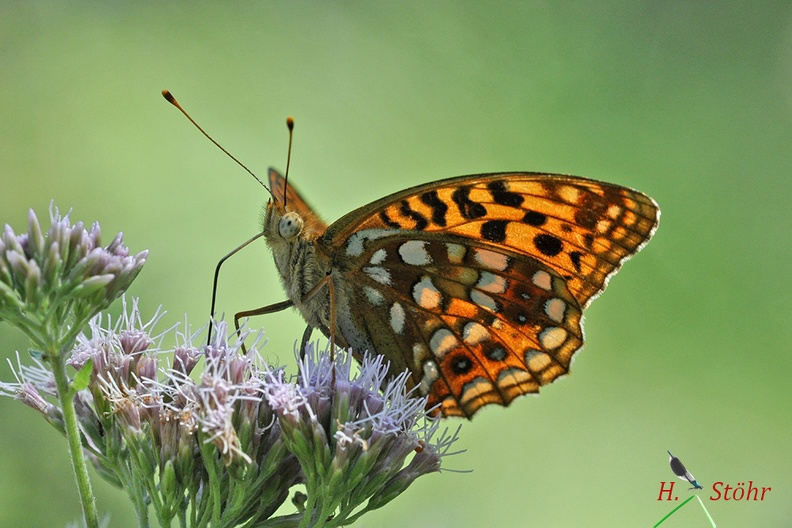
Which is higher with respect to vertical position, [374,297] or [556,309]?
[374,297]

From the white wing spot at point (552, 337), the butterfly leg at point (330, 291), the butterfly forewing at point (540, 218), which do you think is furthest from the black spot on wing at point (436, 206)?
the white wing spot at point (552, 337)

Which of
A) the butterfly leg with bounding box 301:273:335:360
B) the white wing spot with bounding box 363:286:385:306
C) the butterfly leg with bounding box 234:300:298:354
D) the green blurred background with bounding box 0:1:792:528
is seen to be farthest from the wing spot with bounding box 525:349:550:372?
the green blurred background with bounding box 0:1:792:528

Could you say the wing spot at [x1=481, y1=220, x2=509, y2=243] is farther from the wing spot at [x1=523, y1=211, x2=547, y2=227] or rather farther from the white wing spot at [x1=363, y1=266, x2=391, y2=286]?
the white wing spot at [x1=363, y1=266, x2=391, y2=286]

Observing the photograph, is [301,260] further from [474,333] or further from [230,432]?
[230,432]

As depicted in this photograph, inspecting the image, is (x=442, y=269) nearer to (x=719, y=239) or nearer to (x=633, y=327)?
(x=633, y=327)

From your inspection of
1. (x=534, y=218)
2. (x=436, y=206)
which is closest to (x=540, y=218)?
(x=534, y=218)

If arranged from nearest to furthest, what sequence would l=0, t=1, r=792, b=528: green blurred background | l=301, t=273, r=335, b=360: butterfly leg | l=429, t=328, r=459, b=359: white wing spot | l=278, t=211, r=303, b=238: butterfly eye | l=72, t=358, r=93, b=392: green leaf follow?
1. l=72, t=358, r=93, b=392: green leaf
2. l=301, t=273, r=335, b=360: butterfly leg
3. l=278, t=211, r=303, b=238: butterfly eye
4. l=429, t=328, r=459, b=359: white wing spot
5. l=0, t=1, r=792, b=528: green blurred background

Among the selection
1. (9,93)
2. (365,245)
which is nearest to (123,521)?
(365,245)
